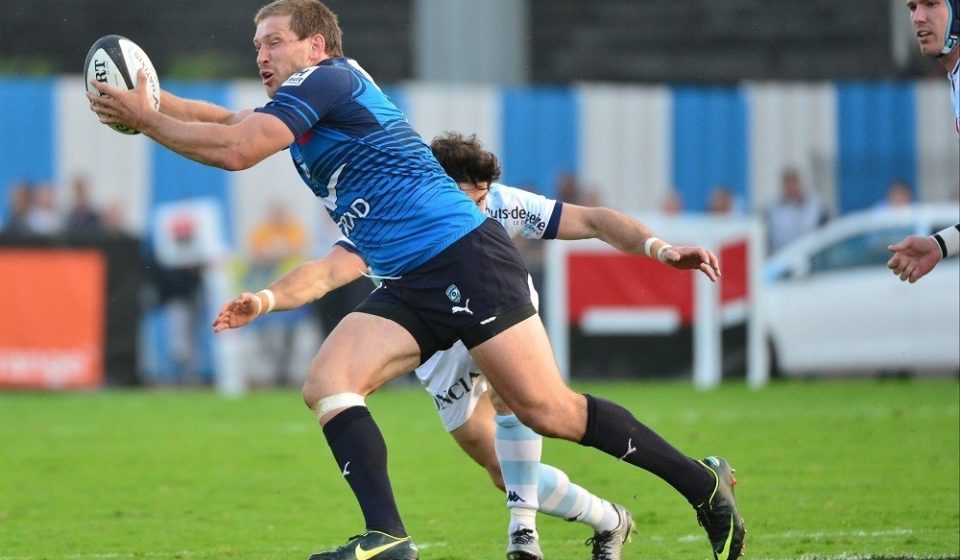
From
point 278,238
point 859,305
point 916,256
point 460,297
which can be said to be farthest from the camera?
point 278,238

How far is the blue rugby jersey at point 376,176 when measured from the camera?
5.73 metres

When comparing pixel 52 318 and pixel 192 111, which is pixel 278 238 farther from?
pixel 192 111

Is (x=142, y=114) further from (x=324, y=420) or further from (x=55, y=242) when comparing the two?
(x=55, y=242)

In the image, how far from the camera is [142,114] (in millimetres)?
5477

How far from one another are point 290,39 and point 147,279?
34.3 feet

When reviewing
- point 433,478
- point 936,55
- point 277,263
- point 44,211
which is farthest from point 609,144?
point 936,55

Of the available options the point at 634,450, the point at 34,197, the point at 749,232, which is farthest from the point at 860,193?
the point at 634,450

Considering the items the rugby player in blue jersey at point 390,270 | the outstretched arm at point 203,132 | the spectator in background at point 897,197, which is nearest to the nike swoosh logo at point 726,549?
the rugby player in blue jersey at point 390,270

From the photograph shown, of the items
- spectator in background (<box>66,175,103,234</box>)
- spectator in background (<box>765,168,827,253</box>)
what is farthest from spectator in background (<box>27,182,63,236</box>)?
spectator in background (<box>765,168,827,253</box>)

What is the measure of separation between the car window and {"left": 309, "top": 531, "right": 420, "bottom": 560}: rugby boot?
11.0 metres

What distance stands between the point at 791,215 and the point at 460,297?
11.7 metres

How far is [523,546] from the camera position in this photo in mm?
6367

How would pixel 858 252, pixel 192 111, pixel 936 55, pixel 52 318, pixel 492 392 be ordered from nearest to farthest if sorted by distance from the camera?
pixel 936 55, pixel 492 392, pixel 192 111, pixel 52 318, pixel 858 252

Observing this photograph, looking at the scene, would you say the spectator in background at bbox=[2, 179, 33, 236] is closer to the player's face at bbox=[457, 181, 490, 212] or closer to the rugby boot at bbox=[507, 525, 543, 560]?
the player's face at bbox=[457, 181, 490, 212]
